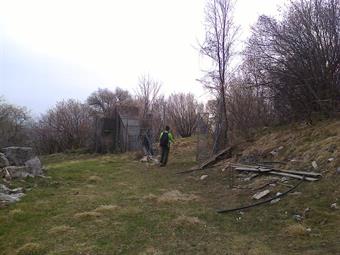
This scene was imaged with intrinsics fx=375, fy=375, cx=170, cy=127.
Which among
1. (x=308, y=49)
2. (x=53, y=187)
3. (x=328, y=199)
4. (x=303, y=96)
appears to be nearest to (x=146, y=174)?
(x=53, y=187)

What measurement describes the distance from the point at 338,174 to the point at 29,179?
826cm

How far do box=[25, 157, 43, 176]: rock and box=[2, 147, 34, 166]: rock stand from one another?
215 mm

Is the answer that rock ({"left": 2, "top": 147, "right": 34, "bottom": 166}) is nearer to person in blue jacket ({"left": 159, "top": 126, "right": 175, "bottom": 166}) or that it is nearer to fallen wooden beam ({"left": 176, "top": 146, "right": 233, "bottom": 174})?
fallen wooden beam ({"left": 176, "top": 146, "right": 233, "bottom": 174})

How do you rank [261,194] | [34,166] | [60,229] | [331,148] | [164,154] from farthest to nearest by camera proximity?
[164,154], [34,166], [331,148], [261,194], [60,229]

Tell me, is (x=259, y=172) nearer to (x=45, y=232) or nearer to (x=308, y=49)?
(x=308, y=49)

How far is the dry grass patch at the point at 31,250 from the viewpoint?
570 centimetres

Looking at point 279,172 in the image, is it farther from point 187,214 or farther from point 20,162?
point 20,162

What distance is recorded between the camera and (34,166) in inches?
464

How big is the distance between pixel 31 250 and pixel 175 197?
3942 millimetres

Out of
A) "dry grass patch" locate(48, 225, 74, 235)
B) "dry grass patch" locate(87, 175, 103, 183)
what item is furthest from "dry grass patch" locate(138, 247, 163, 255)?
"dry grass patch" locate(87, 175, 103, 183)

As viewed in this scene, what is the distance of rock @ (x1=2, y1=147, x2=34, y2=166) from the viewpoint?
38.8 feet

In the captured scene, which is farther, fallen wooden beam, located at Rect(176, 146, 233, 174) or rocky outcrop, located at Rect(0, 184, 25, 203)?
fallen wooden beam, located at Rect(176, 146, 233, 174)

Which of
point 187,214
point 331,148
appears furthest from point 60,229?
point 331,148

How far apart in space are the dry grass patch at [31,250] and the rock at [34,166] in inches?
236
